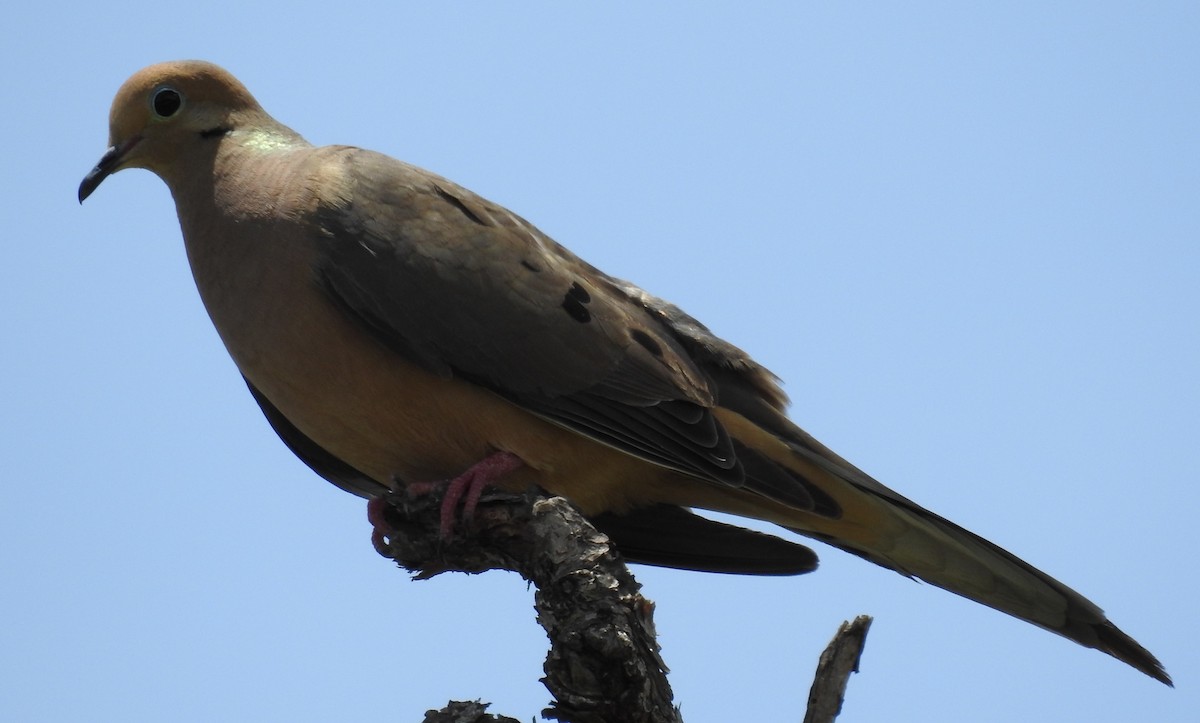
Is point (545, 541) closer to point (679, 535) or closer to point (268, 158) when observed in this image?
point (679, 535)

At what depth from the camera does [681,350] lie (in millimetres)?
5062

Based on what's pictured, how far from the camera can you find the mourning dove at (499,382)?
4.53 metres

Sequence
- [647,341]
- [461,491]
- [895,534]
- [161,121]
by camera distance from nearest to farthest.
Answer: [461,491], [895,534], [647,341], [161,121]

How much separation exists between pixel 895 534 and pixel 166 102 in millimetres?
3247

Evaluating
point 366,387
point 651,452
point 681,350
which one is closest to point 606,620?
point 651,452

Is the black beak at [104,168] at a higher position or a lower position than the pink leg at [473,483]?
higher

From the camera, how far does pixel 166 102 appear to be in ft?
16.9

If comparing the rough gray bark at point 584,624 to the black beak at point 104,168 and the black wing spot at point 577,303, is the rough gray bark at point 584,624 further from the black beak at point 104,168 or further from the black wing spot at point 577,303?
the black beak at point 104,168

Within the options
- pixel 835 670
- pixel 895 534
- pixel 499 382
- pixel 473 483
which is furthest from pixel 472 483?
pixel 895 534

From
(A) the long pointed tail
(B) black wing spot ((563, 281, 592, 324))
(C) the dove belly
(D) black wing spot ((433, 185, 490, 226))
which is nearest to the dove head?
(C) the dove belly

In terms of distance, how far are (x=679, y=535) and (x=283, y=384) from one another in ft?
5.17

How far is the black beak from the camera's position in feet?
16.5

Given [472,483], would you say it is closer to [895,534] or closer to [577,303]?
[577,303]

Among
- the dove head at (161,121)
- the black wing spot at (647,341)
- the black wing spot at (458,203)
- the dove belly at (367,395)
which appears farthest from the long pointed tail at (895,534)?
the dove head at (161,121)
